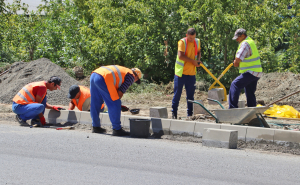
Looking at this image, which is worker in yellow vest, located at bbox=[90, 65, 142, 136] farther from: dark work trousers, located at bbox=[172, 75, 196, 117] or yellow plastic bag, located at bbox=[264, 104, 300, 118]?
yellow plastic bag, located at bbox=[264, 104, 300, 118]

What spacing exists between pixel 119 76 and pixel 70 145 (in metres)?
1.62

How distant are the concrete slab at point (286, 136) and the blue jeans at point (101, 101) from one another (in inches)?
114

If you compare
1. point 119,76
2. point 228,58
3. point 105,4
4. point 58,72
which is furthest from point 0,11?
point 119,76

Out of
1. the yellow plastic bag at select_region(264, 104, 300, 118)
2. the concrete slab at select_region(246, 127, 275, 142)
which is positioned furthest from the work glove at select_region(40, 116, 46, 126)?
the yellow plastic bag at select_region(264, 104, 300, 118)

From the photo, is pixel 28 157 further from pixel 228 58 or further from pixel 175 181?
pixel 228 58

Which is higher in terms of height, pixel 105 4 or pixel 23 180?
pixel 105 4

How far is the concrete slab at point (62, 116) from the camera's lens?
320 inches

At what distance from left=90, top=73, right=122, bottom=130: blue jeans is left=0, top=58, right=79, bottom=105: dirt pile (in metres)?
5.37

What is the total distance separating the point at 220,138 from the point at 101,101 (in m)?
2.53

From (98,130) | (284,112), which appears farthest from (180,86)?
(284,112)

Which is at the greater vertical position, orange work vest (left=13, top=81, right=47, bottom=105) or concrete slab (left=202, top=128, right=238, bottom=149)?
orange work vest (left=13, top=81, right=47, bottom=105)

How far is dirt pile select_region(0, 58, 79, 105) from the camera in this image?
12.4m

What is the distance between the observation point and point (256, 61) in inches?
284

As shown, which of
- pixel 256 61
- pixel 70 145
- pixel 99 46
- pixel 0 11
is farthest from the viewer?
pixel 0 11
